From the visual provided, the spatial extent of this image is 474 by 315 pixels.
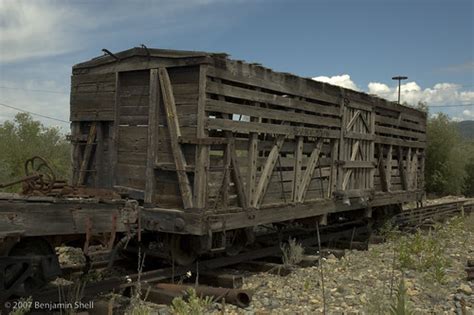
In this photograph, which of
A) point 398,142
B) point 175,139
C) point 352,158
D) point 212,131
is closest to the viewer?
point 175,139

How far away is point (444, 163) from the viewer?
33.4 metres

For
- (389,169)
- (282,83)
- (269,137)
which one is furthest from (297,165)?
(389,169)

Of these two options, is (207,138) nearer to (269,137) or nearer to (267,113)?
(267,113)

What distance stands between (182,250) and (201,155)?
1.69 meters

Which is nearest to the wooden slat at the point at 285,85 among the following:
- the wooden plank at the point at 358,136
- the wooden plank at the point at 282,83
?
the wooden plank at the point at 282,83

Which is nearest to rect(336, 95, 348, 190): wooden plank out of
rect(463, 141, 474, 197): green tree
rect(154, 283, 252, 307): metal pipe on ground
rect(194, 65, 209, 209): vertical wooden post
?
rect(194, 65, 209, 209): vertical wooden post

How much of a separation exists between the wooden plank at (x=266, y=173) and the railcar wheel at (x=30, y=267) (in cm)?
348

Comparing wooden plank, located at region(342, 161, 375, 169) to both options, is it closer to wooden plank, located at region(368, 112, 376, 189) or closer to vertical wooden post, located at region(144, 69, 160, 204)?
wooden plank, located at region(368, 112, 376, 189)

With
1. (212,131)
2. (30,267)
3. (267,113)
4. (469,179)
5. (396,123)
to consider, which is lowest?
(30,267)

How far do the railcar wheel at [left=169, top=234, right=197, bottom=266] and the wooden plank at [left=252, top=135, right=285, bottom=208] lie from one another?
1223 millimetres

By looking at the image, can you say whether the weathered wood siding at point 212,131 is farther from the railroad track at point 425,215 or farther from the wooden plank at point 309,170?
the railroad track at point 425,215

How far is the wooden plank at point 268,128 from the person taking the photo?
22.2 ft

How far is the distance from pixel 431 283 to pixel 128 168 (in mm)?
5178

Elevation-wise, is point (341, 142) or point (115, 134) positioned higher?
point (341, 142)
